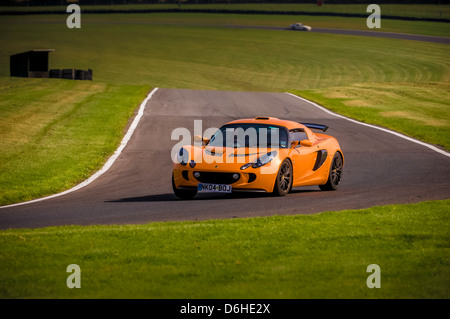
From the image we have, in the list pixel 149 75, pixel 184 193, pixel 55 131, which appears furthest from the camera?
pixel 149 75

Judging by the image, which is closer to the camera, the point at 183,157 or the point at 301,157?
the point at 183,157

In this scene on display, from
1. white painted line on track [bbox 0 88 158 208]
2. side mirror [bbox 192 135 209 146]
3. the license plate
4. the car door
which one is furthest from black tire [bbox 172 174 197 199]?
white painted line on track [bbox 0 88 158 208]

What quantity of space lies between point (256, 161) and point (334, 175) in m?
2.73

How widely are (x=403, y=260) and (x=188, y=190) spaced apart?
235 inches

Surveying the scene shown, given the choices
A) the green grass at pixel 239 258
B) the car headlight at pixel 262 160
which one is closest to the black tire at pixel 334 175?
the car headlight at pixel 262 160

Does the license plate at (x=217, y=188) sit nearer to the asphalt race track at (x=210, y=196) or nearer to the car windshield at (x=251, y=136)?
the asphalt race track at (x=210, y=196)

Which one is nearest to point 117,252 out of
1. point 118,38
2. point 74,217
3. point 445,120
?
point 74,217

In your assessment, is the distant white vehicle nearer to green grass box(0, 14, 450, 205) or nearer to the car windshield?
green grass box(0, 14, 450, 205)

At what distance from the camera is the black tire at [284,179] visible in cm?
1325

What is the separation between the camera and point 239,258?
27.0 feet

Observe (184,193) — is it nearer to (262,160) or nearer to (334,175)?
(262,160)

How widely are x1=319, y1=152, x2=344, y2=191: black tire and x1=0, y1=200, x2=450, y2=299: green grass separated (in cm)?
413

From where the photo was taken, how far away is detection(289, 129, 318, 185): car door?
14.0m

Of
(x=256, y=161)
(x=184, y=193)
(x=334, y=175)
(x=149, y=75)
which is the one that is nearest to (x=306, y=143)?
(x=256, y=161)
